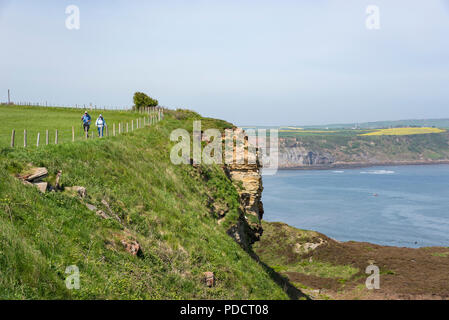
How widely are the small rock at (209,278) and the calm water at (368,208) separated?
7863 cm

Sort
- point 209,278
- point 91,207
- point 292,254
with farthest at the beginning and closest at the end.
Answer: point 292,254 → point 209,278 → point 91,207

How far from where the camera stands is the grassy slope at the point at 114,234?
26.7ft

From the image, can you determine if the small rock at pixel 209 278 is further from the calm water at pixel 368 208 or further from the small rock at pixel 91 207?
the calm water at pixel 368 208

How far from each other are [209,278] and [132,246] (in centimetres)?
Answer: 310

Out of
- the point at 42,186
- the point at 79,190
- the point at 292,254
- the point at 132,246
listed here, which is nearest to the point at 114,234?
the point at 132,246

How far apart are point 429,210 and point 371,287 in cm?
7761

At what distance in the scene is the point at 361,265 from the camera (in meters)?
53.5

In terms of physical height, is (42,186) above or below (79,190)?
above

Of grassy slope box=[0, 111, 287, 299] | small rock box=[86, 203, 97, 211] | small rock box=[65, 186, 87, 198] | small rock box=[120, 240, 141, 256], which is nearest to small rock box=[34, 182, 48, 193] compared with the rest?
grassy slope box=[0, 111, 287, 299]

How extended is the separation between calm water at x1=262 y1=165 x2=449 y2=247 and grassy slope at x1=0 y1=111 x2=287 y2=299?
74305 millimetres

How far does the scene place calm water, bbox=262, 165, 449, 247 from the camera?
3514 inches

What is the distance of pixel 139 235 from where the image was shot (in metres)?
13.1

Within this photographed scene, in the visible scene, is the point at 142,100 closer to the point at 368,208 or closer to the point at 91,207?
the point at 91,207
